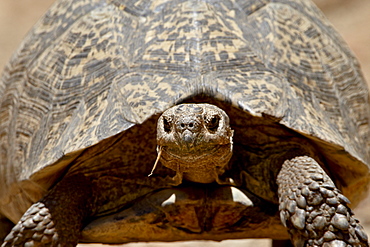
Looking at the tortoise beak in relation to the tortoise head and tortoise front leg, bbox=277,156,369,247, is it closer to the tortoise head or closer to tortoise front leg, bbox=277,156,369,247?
the tortoise head

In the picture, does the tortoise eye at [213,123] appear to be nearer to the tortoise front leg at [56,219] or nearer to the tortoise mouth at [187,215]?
the tortoise mouth at [187,215]

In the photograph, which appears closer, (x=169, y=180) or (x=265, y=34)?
(x=169, y=180)

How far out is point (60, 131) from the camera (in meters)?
4.06

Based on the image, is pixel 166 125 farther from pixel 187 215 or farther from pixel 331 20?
pixel 331 20

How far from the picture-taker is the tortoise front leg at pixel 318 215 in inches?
132

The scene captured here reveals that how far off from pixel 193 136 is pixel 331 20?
1129 centimetres

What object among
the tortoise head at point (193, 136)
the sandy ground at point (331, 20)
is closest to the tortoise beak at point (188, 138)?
the tortoise head at point (193, 136)

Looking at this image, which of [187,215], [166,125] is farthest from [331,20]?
[166,125]

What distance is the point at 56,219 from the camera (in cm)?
384

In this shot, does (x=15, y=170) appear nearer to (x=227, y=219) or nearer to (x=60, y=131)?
(x=60, y=131)

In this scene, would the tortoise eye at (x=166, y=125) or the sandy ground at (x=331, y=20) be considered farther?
Answer: the sandy ground at (x=331, y=20)

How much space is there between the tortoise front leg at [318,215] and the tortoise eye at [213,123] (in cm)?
56

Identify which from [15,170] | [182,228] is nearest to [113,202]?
[182,228]

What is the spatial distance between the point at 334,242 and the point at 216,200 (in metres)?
0.83
